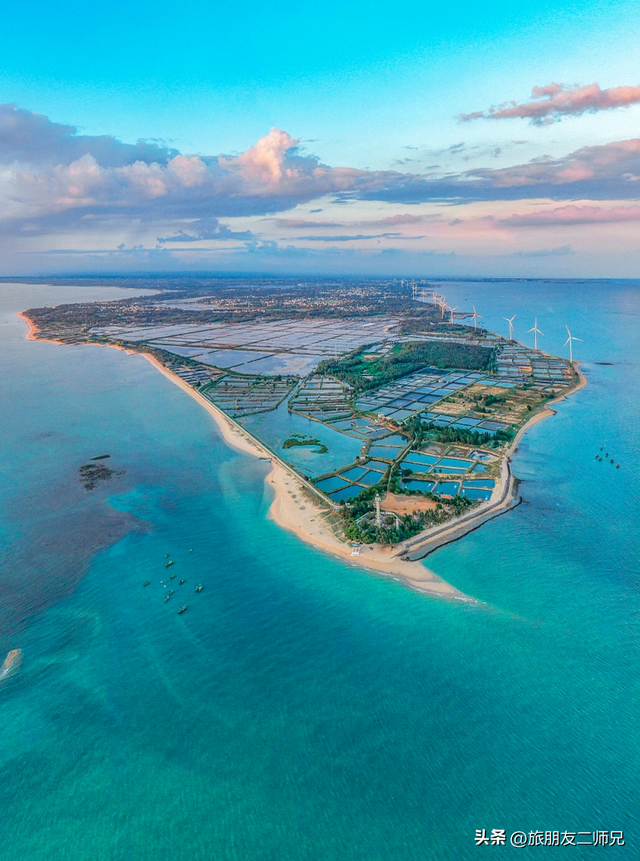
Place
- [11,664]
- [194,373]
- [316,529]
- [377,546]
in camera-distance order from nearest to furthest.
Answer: [11,664], [377,546], [316,529], [194,373]

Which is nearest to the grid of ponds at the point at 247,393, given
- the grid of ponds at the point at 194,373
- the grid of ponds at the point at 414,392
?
the grid of ponds at the point at 194,373

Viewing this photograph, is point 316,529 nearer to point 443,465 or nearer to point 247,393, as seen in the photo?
point 443,465

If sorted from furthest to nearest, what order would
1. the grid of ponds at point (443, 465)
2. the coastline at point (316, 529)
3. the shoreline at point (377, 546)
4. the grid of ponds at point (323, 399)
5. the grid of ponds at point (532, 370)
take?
the grid of ponds at point (532, 370), the grid of ponds at point (323, 399), the grid of ponds at point (443, 465), the shoreline at point (377, 546), the coastline at point (316, 529)

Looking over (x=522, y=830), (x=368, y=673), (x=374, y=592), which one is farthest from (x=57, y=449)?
(x=522, y=830)

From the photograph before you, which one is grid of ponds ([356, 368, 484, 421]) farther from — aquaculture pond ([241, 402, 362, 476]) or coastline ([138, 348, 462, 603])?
coastline ([138, 348, 462, 603])

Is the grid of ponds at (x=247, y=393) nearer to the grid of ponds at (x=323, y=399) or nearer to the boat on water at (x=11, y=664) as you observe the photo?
the grid of ponds at (x=323, y=399)

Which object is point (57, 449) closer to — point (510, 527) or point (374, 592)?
point (374, 592)

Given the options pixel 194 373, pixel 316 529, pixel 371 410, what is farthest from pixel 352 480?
pixel 194 373
